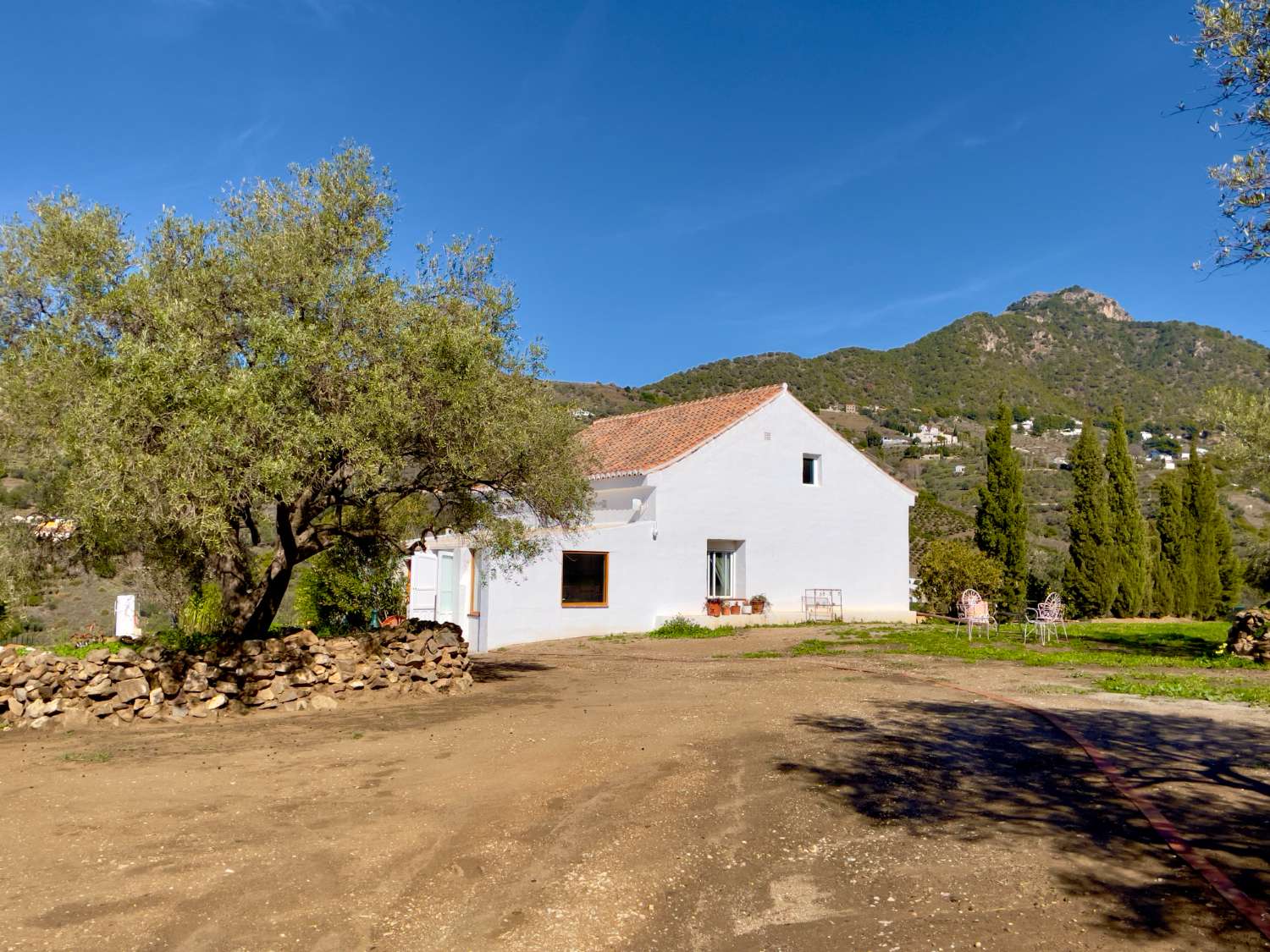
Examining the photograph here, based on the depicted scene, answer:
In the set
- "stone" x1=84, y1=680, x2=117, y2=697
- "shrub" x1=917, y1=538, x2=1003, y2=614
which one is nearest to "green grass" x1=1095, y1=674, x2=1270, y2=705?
"stone" x1=84, y1=680, x2=117, y2=697

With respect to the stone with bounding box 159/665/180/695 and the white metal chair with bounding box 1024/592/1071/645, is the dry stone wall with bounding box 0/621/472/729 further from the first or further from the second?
the white metal chair with bounding box 1024/592/1071/645

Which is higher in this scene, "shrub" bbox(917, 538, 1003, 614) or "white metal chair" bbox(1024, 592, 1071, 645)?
"shrub" bbox(917, 538, 1003, 614)

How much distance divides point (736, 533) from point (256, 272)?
53.1ft

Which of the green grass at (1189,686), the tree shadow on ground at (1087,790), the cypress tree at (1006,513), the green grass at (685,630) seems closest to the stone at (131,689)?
the tree shadow on ground at (1087,790)

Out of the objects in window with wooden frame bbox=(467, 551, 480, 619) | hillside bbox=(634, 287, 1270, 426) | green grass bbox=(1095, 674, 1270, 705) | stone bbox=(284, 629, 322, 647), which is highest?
hillside bbox=(634, 287, 1270, 426)

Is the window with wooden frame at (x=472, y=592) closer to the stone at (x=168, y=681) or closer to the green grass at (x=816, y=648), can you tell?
the green grass at (x=816, y=648)

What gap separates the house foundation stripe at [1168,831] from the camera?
4.79 m

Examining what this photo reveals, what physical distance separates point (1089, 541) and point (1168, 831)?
25.9 metres

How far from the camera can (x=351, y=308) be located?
10.5m

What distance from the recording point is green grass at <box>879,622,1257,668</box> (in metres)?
16.2

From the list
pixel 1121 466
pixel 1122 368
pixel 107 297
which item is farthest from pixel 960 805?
pixel 1122 368

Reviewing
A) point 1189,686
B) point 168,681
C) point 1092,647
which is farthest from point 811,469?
point 168,681

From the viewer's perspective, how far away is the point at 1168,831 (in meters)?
6.07

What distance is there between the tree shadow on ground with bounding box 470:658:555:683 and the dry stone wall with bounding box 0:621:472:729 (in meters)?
1.64
